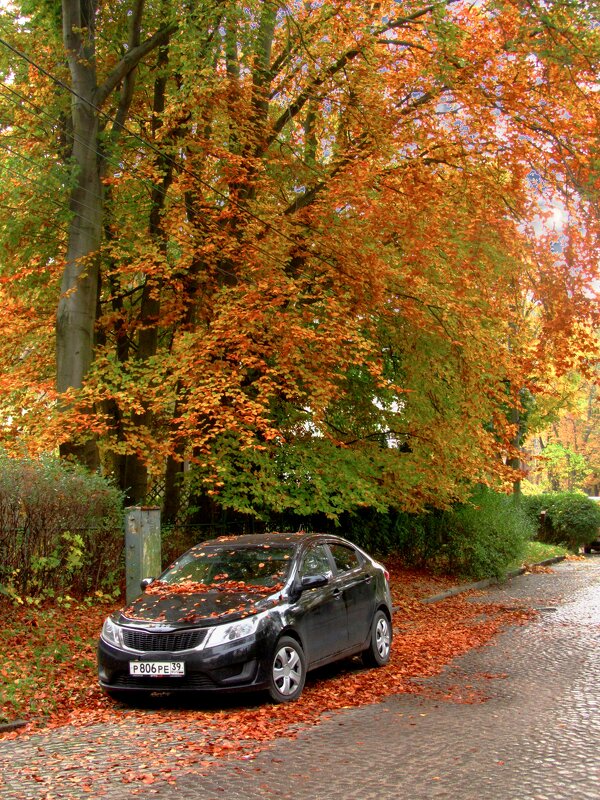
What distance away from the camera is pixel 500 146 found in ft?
55.4

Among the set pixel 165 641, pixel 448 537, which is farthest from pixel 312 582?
pixel 448 537

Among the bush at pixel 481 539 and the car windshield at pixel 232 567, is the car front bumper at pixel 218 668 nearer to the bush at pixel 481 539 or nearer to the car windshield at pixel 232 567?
the car windshield at pixel 232 567

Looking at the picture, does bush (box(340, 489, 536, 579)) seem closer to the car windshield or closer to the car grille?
the car windshield

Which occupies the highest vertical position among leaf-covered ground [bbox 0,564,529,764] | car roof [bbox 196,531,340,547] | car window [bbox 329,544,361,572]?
car roof [bbox 196,531,340,547]

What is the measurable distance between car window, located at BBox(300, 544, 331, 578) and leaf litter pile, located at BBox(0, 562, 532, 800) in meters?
1.15

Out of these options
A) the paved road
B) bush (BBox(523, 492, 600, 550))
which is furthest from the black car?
bush (BBox(523, 492, 600, 550))

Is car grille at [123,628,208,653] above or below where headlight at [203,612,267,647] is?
below

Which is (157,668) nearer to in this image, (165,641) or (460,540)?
(165,641)

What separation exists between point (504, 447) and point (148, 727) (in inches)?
530

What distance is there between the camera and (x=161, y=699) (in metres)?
8.20

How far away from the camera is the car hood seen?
25.9 ft

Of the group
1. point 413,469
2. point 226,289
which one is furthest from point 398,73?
point 413,469

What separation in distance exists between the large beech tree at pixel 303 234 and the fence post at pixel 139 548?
2.32 metres

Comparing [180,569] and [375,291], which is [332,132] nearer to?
[375,291]
